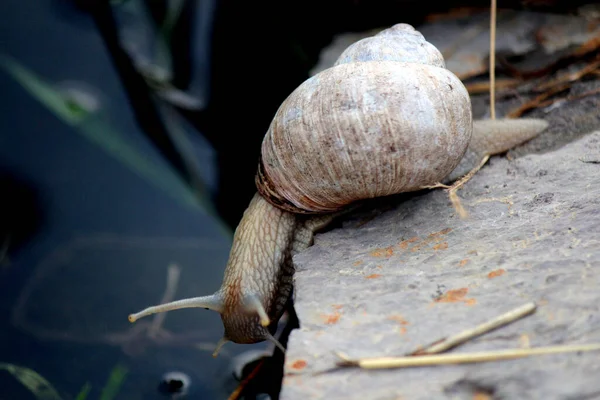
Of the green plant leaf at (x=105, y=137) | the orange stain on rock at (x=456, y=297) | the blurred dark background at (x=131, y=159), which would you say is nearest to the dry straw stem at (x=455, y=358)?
the orange stain on rock at (x=456, y=297)

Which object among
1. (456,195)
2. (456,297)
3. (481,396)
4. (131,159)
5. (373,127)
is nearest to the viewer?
(481,396)

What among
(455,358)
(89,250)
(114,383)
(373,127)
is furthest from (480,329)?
(89,250)

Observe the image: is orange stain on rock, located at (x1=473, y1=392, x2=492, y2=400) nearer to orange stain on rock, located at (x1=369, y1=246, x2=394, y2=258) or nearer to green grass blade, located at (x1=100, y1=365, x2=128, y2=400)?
orange stain on rock, located at (x1=369, y1=246, x2=394, y2=258)

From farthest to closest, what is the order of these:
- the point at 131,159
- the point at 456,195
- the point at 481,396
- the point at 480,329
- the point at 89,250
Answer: the point at 131,159 → the point at 89,250 → the point at 456,195 → the point at 480,329 → the point at 481,396

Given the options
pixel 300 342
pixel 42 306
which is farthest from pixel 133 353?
pixel 300 342

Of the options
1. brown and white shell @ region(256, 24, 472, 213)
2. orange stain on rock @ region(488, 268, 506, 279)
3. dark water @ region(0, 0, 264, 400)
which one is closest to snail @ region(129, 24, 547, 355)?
brown and white shell @ region(256, 24, 472, 213)

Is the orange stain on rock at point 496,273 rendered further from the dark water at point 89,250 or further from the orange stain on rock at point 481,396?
the dark water at point 89,250

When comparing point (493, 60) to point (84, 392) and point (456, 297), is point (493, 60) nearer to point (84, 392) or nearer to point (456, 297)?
point (456, 297)
